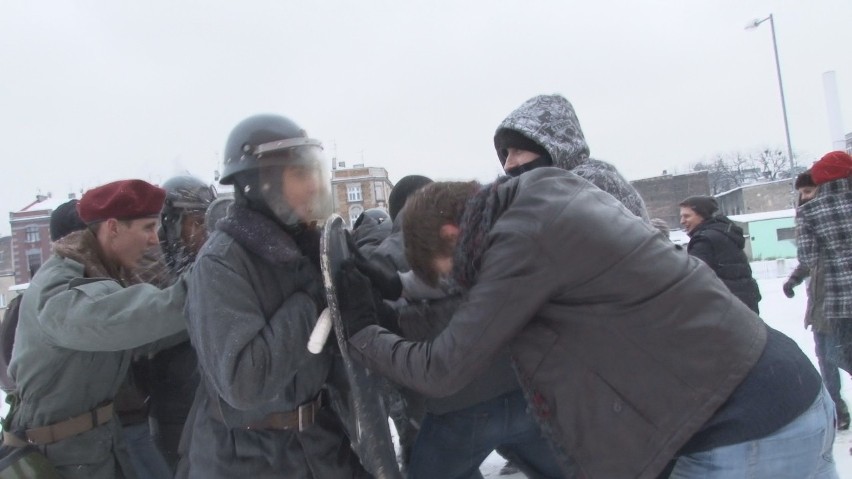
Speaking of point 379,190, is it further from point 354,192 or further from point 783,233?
point 783,233

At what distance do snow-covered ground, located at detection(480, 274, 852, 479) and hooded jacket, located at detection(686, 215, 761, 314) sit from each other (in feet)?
4.09

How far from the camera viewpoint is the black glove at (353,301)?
1.97 meters

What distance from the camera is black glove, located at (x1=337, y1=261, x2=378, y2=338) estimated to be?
1.97 m

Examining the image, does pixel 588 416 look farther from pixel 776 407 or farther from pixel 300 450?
pixel 300 450

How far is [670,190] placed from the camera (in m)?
51.5

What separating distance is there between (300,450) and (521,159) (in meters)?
1.60

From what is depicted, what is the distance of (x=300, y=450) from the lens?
2.05 m

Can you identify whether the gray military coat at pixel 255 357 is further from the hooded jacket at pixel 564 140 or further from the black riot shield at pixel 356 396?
the hooded jacket at pixel 564 140

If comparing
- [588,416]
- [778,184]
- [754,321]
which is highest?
[754,321]

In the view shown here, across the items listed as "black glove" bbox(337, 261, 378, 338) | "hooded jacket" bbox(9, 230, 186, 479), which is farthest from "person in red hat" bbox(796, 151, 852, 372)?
"hooded jacket" bbox(9, 230, 186, 479)

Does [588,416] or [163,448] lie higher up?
[588,416]

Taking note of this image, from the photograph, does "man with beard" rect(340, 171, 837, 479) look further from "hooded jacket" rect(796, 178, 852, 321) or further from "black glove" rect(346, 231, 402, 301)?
"hooded jacket" rect(796, 178, 852, 321)

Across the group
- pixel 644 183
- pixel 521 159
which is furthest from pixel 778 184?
pixel 521 159

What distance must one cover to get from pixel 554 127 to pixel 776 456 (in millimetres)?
1679
